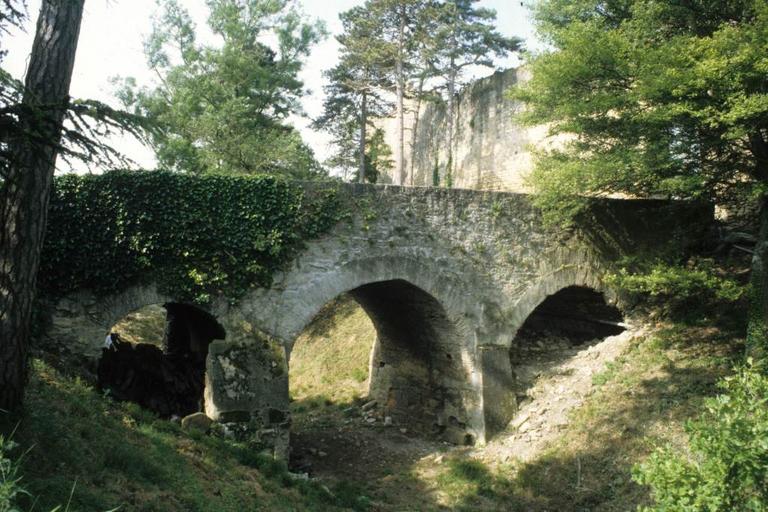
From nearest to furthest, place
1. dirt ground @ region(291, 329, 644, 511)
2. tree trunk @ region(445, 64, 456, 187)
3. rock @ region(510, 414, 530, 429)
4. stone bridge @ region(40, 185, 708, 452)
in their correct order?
stone bridge @ region(40, 185, 708, 452), dirt ground @ region(291, 329, 644, 511), rock @ region(510, 414, 530, 429), tree trunk @ region(445, 64, 456, 187)

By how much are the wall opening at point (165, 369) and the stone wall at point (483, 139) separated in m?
11.8

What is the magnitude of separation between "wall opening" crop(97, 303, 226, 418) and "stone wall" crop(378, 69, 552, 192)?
11.8m

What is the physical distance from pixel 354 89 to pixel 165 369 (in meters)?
14.6

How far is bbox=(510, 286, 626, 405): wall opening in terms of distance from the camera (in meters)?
12.5

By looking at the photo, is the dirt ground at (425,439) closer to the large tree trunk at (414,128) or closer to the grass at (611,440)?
the grass at (611,440)

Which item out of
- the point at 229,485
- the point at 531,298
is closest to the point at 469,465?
the point at 531,298

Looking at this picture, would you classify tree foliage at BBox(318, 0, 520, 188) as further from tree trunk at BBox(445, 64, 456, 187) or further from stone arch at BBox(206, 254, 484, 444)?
stone arch at BBox(206, 254, 484, 444)

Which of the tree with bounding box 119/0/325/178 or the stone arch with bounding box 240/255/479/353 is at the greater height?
the tree with bounding box 119/0/325/178

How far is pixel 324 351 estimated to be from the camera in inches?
638

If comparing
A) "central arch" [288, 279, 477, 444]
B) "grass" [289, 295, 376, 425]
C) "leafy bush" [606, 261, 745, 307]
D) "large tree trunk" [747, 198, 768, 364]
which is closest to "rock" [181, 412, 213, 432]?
"central arch" [288, 279, 477, 444]

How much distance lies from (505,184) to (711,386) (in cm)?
1216

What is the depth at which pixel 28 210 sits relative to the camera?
5.61m

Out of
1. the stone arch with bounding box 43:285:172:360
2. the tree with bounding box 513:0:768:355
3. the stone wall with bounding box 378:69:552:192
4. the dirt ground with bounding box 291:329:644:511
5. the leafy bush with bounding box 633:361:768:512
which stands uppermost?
the stone wall with bounding box 378:69:552:192

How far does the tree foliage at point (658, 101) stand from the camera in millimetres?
8320
